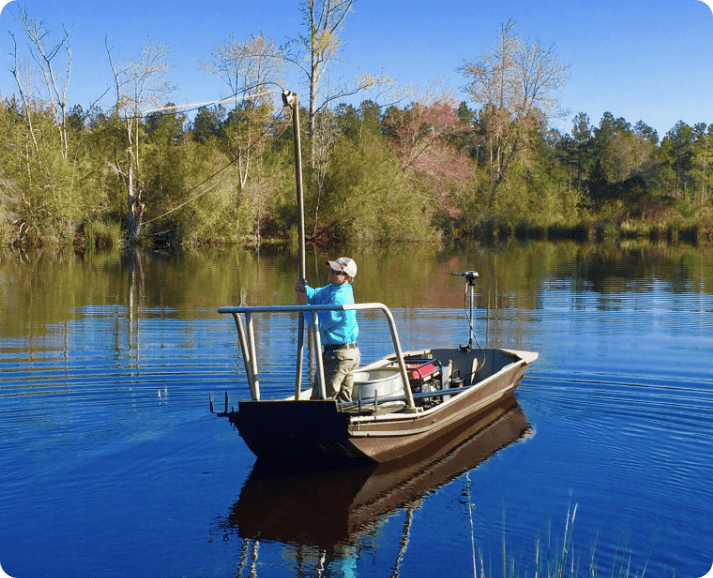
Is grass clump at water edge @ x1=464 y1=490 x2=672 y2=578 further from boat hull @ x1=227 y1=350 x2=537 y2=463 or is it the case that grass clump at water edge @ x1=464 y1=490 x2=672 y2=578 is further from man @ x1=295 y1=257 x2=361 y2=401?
man @ x1=295 y1=257 x2=361 y2=401

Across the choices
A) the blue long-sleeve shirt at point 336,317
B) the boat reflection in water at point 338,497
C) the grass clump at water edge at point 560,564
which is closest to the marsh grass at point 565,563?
the grass clump at water edge at point 560,564

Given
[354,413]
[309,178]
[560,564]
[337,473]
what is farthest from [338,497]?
[309,178]

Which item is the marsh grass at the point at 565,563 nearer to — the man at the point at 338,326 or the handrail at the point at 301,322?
the handrail at the point at 301,322

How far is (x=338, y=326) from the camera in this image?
796 cm

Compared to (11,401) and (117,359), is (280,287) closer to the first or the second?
(117,359)

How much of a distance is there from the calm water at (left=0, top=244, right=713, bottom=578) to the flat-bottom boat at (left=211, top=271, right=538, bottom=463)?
0.28 meters

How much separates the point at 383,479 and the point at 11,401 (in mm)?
4902

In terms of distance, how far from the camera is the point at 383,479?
7848 millimetres

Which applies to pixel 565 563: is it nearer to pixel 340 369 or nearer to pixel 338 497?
pixel 338 497

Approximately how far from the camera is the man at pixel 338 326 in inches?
312

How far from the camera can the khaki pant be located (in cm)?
802

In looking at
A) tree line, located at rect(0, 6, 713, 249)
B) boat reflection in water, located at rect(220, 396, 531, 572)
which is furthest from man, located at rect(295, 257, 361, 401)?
tree line, located at rect(0, 6, 713, 249)

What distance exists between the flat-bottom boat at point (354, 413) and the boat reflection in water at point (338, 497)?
0.16 metres

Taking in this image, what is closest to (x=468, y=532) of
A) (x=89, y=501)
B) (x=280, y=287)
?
(x=89, y=501)
